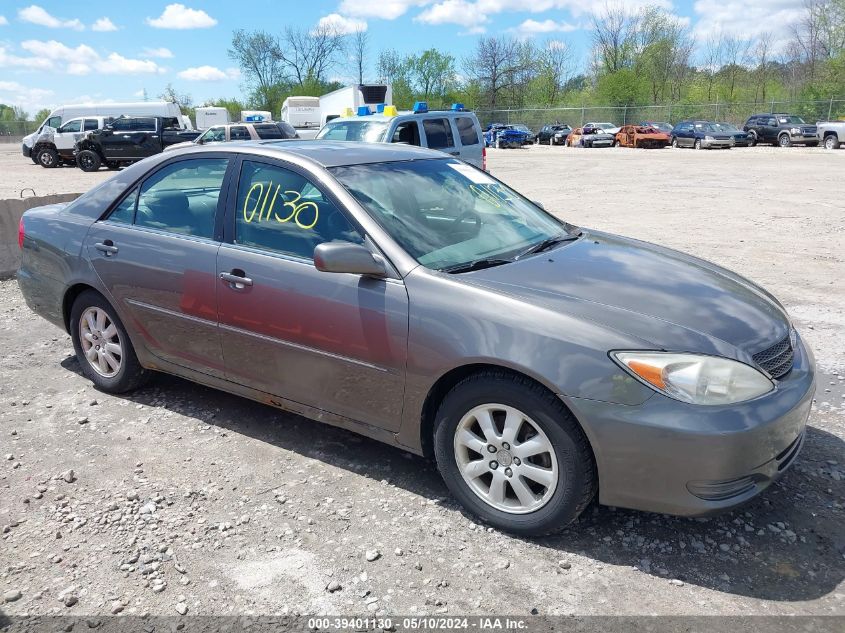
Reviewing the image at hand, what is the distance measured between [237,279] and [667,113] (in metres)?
51.6

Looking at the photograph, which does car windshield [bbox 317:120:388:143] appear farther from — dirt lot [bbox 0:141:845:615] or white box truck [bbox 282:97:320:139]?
white box truck [bbox 282:97:320:139]

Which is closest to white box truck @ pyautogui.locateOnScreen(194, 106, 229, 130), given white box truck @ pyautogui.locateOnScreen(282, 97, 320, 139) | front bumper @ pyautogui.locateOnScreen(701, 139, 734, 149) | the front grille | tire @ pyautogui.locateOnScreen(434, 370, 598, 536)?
white box truck @ pyautogui.locateOnScreen(282, 97, 320, 139)

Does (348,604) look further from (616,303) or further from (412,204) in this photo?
(412,204)

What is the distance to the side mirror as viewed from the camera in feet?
10.3

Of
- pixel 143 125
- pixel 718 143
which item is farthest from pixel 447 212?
pixel 718 143

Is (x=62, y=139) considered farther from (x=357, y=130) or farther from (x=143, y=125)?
(x=357, y=130)

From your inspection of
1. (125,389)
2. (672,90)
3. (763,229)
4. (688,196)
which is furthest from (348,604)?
(672,90)

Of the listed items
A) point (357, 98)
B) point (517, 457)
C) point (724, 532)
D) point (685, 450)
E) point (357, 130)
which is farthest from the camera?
point (357, 98)

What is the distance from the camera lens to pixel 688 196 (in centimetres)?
1520

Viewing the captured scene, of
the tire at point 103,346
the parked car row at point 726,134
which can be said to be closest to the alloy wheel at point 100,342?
the tire at point 103,346

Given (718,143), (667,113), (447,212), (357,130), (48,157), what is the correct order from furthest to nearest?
(667,113) < (718,143) < (48,157) < (357,130) < (447,212)

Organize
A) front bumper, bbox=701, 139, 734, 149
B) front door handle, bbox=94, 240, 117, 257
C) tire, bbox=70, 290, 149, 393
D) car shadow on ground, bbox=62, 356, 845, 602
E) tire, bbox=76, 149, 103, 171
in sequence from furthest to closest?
front bumper, bbox=701, 139, 734, 149, tire, bbox=76, 149, 103, 171, tire, bbox=70, 290, 149, 393, front door handle, bbox=94, 240, 117, 257, car shadow on ground, bbox=62, 356, 845, 602

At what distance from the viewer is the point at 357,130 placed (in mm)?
12961

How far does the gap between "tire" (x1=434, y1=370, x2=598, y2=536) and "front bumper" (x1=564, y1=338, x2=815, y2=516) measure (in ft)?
0.28
